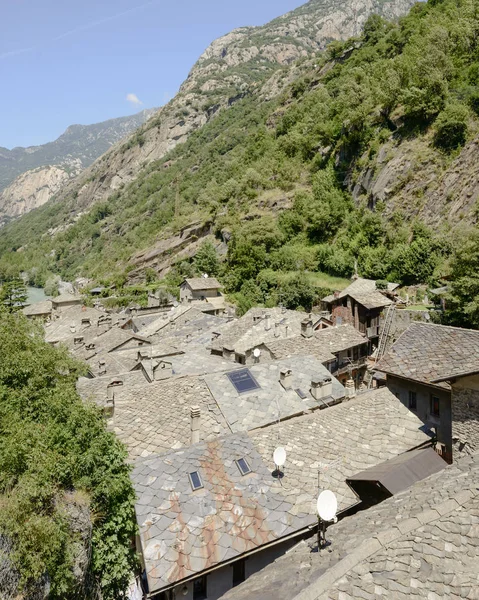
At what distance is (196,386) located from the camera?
1911cm

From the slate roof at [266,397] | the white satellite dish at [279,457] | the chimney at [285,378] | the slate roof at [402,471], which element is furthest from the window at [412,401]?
the white satellite dish at [279,457]

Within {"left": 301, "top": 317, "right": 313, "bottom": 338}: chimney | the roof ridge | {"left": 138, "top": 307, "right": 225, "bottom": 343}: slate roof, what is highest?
the roof ridge

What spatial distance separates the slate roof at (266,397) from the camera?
1778cm

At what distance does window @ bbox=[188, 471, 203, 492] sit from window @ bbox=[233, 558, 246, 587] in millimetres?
2123

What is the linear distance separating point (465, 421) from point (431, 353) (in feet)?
15.0

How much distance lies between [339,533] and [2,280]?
467 feet

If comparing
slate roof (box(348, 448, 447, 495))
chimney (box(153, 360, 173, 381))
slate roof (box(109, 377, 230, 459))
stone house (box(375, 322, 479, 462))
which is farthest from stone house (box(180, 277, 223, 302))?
slate roof (box(348, 448, 447, 495))

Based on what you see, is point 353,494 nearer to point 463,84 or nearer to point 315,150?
point 463,84

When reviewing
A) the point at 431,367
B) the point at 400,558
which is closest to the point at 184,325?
the point at 431,367

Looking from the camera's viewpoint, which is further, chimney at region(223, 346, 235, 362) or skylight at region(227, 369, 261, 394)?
chimney at region(223, 346, 235, 362)

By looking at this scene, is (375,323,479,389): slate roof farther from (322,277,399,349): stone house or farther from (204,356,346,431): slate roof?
(322,277,399,349): stone house

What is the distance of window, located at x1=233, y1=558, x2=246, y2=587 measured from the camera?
1127cm

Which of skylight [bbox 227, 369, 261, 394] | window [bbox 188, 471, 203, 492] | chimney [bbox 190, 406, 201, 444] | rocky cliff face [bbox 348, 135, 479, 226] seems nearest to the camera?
window [bbox 188, 471, 203, 492]

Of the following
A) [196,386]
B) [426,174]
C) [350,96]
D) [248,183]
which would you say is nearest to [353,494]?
[196,386]
